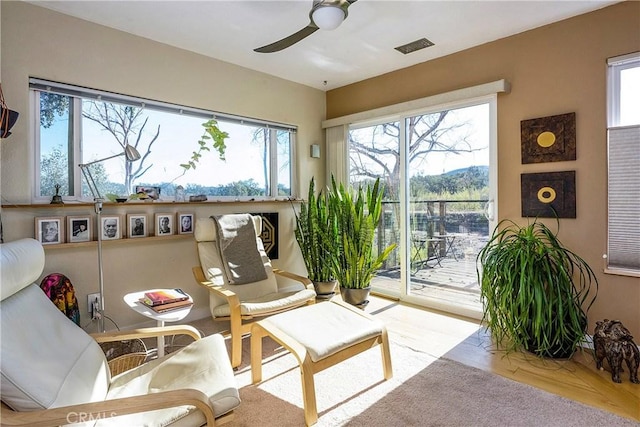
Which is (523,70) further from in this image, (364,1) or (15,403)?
(15,403)

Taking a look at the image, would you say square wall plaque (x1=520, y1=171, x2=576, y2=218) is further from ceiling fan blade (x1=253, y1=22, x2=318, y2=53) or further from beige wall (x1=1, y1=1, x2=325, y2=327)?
beige wall (x1=1, y1=1, x2=325, y2=327)

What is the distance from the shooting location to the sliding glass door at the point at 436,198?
3371 mm

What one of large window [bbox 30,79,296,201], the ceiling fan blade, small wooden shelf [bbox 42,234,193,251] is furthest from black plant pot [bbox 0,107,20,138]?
the ceiling fan blade

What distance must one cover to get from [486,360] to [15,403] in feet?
8.82

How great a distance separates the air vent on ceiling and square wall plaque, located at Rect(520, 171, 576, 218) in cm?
150

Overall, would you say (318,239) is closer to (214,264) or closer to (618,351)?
(214,264)

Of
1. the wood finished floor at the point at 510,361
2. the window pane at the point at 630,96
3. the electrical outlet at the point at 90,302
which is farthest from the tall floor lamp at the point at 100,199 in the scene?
the window pane at the point at 630,96

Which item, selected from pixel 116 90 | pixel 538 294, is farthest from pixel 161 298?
pixel 538 294

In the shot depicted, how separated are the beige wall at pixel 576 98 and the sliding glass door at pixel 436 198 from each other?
0.20 m

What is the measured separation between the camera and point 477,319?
132 inches

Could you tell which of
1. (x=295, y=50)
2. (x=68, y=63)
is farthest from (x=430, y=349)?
(x=68, y=63)

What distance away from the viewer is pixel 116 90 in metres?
2.96

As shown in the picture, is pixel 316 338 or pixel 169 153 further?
pixel 169 153

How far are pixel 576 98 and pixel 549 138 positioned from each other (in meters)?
0.34
